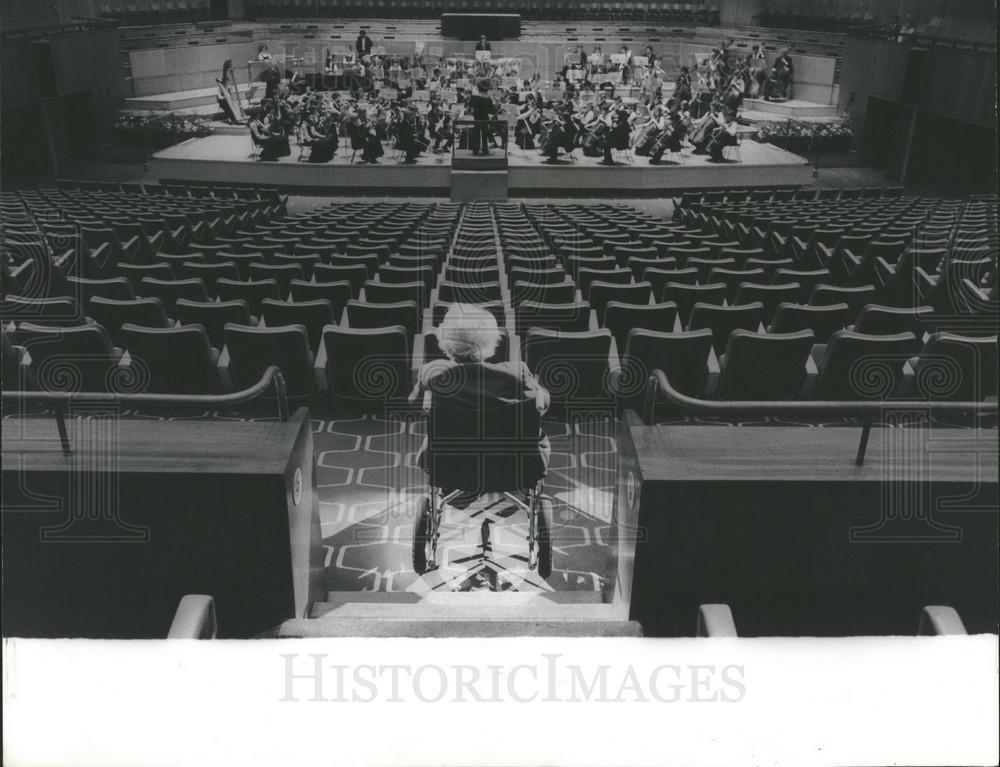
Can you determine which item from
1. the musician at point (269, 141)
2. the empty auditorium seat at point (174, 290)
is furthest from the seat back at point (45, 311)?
the musician at point (269, 141)

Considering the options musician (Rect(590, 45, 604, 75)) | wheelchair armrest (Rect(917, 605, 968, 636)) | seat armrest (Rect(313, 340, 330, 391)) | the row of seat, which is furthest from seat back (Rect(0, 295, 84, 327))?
musician (Rect(590, 45, 604, 75))

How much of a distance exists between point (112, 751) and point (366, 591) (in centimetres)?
137

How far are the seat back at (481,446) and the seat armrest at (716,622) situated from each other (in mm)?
1024

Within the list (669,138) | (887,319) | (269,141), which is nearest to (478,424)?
(887,319)

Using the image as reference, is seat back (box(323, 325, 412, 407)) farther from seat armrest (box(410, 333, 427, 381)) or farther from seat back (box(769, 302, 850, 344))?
seat back (box(769, 302, 850, 344))

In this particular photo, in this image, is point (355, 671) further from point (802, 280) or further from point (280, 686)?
point (802, 280)

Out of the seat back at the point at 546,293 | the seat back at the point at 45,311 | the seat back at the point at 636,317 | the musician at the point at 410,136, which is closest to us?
the seat back at the point at 45,311

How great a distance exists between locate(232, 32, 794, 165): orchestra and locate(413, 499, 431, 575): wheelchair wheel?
13.8 m

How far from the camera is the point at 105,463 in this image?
7.63 ft

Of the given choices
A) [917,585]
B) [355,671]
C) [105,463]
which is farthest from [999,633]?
[105,463]

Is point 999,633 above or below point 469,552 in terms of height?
above

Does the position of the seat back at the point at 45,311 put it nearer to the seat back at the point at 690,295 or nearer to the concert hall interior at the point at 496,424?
the concert hall interior at the point at 496,424

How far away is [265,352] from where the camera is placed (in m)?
4.21

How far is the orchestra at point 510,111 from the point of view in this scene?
15992 millimetres
